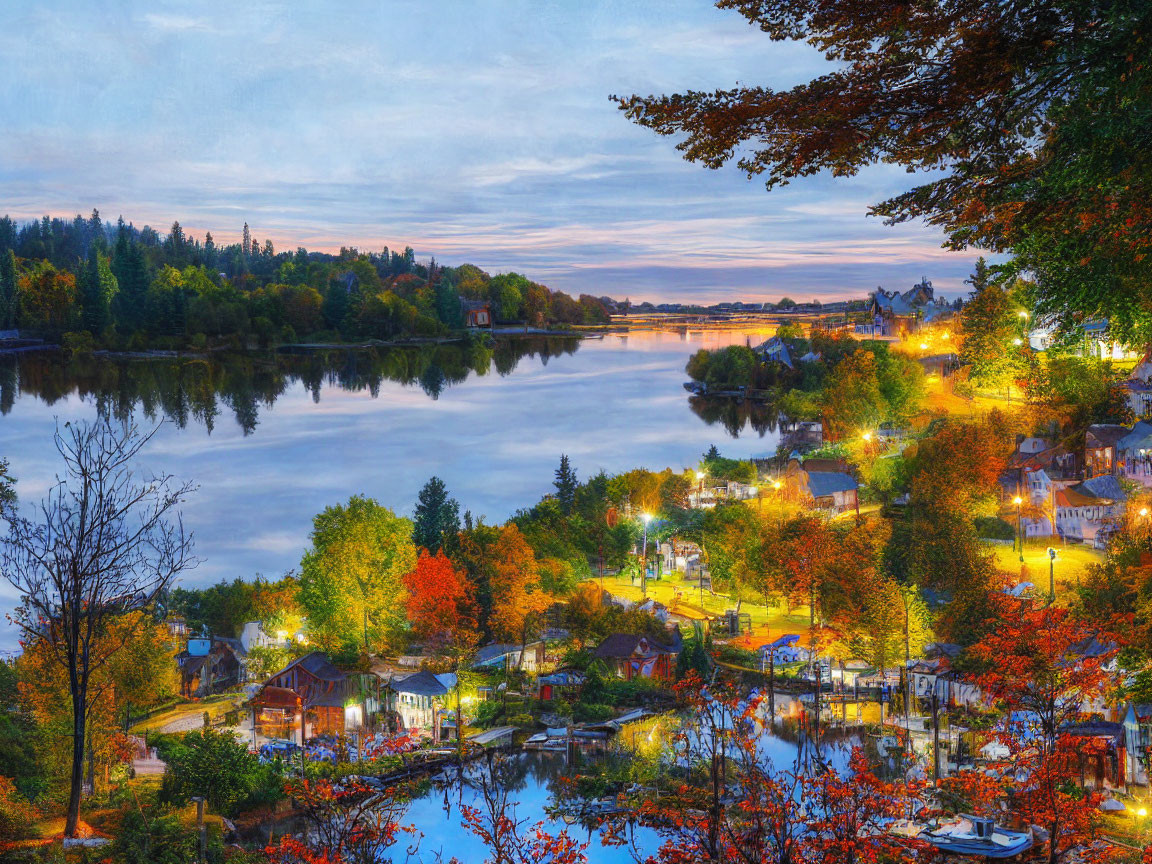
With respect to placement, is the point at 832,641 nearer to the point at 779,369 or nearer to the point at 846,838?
the point at 846,838

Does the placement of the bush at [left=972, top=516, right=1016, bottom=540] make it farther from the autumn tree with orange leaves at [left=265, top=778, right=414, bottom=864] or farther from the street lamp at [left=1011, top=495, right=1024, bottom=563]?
the autumn tree with orange leaves at [left=265, top=778, right=414, bottom=864]

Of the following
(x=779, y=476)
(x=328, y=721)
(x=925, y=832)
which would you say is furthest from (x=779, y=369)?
(x=925, y=832)

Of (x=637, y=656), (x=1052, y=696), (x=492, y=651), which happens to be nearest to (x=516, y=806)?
(x=637, y=656)

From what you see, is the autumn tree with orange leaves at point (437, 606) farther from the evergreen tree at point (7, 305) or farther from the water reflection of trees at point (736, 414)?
the water reflection of trees at point (736, 414)

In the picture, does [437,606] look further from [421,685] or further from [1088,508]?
[1088,508]

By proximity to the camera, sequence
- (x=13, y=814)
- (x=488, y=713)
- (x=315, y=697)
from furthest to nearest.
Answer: (x=488, y=713) < (x=315, y=697) < (x=13, y=814)

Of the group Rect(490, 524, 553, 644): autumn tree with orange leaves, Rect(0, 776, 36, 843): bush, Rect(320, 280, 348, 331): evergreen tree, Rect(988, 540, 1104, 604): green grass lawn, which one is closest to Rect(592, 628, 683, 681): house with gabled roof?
Rect(490, 524, 553, 644): autumn tree with orange leaves

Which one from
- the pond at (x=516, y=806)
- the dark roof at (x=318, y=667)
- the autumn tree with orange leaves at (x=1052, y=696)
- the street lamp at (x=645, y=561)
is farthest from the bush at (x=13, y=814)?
the street lamp at (x=645, y=561)
